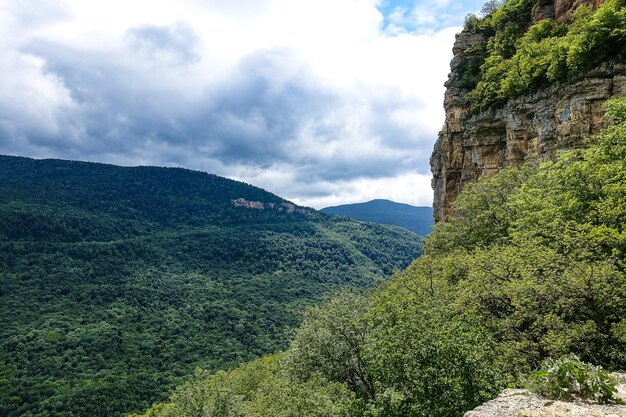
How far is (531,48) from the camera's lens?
3816 cm

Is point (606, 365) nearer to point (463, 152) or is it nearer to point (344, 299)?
point (344, 299)

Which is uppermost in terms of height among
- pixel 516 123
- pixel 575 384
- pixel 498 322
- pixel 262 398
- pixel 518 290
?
pixel 516 123

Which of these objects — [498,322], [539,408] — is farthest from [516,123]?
[539,408]

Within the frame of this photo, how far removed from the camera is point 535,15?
1681 inches

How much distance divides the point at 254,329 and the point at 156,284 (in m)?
53.8

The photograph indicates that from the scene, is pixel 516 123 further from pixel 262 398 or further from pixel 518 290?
pixel 262 398

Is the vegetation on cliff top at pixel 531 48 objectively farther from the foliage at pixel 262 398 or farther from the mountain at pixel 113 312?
the mountain at pixel 113 312

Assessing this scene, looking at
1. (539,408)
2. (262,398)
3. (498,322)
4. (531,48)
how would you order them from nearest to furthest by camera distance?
(539,408) < (498,322) < (262,398) < (531,48)

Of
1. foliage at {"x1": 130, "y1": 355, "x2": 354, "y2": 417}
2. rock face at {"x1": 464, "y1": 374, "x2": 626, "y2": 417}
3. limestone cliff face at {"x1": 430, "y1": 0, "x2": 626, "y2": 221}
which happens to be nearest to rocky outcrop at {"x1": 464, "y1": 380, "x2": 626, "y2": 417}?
rock face at {"x1": 464, "y1": 374, "x2": 626, "y2": 417}

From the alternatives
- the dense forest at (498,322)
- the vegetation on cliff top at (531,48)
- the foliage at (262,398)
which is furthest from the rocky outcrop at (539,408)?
the vegetation on cliff top at (531,48)

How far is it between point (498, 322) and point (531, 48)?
108 ft

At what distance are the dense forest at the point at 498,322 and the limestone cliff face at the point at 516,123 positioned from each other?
5825mm

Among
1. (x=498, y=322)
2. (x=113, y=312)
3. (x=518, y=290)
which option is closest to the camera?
(x=518, y=290)

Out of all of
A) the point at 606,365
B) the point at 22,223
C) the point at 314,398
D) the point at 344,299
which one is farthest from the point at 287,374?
the point at 22,223
